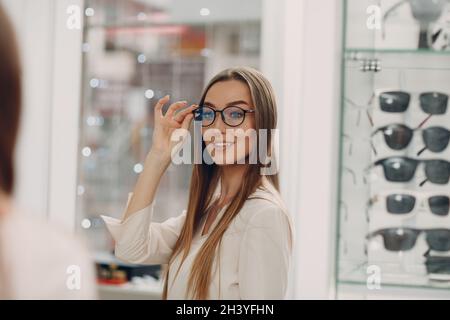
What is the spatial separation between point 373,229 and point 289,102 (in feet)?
1.19

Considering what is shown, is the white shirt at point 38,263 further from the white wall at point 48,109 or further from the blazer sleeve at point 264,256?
the blazer sleeve at point 264,256

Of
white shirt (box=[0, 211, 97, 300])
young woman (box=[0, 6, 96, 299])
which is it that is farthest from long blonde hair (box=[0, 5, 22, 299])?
white shirt (box=[0, 211, 97, 300])

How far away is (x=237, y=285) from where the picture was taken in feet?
3.94

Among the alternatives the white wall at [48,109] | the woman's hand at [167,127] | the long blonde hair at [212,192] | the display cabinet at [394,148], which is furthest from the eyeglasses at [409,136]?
the white wall at [48,109]

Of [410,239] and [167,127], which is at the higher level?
[167,127]

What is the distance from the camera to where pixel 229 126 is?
126cm

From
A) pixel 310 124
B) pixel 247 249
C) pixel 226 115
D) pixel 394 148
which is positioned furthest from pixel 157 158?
pixel 394 148

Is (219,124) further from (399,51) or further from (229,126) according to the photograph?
(399,51)

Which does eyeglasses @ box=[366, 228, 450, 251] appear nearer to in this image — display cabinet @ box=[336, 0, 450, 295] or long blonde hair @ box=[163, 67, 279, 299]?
display cabinet @ box=[336, 0, 450, 295]

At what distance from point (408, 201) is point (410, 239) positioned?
0.29 feet

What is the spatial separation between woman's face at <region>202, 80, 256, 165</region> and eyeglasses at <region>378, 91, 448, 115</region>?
37 cm

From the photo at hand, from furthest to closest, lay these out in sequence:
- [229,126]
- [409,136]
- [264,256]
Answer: [409,136] → [229,126] → [264,256]

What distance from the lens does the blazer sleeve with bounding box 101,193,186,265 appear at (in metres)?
1.28
